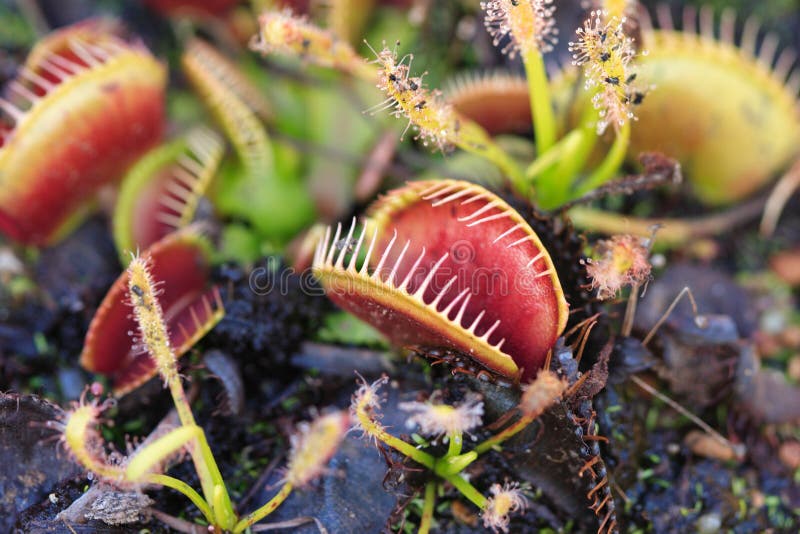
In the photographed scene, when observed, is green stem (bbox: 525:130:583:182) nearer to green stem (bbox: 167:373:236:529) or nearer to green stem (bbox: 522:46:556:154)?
green stem (bbox: 522:46:556:154)

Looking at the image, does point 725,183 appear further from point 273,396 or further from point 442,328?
point 273,396

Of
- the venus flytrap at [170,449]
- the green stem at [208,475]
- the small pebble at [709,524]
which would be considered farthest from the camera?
the small pebble at [709,524]

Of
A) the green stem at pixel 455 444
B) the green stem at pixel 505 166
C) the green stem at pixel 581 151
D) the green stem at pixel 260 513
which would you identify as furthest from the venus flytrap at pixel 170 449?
the green stem at pixel 581 151

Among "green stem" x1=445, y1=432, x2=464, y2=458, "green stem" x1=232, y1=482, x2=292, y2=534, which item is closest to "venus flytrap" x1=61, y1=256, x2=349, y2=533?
"green stem" x1=232, y1=482, x2=292, y2=534

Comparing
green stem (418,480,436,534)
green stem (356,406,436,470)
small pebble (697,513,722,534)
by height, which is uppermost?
green stem (356,406,436,470)

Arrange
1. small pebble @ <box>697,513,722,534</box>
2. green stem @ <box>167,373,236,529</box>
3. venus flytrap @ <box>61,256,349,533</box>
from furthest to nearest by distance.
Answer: small pebble @ <box>697,513,722,534</box>, green stem @ <box>167,373,236,529</box>, venus flytrap @ <box>61,256,349,533</box>

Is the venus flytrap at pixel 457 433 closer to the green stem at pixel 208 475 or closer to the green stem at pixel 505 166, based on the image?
the green stem at pixel 208 475

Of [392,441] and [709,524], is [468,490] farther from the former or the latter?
[709,524]

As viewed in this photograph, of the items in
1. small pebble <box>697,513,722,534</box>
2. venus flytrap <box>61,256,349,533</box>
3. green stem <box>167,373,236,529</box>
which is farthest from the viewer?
small pebble <box>697,513,722,534</box>
